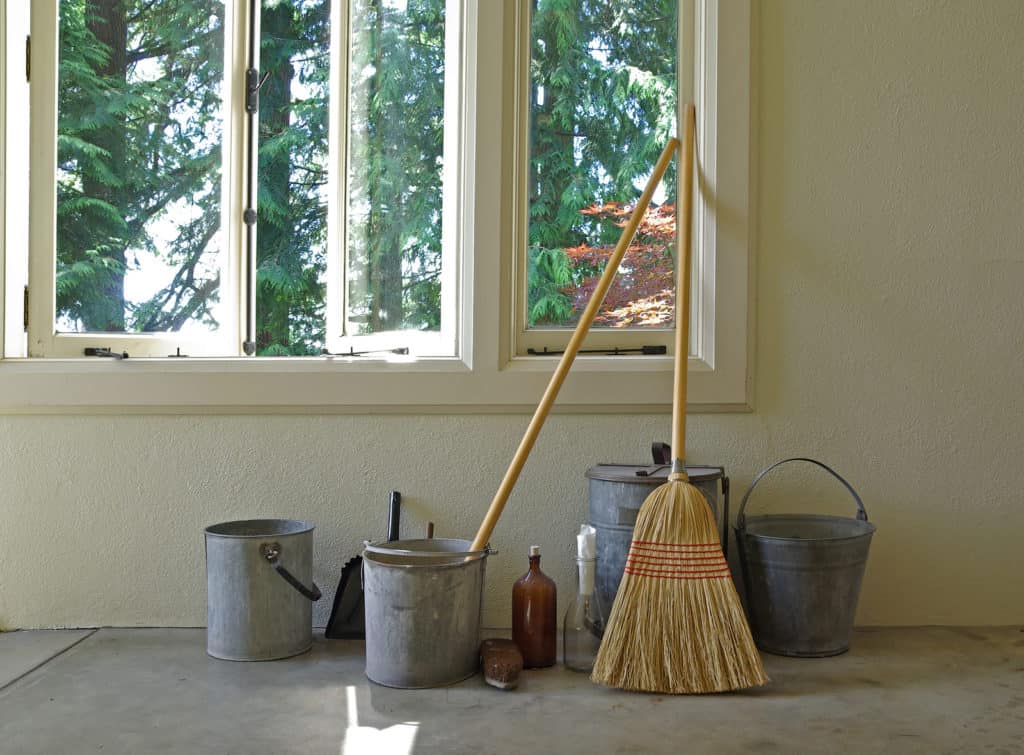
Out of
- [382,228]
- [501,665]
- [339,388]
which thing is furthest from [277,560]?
[382,228]

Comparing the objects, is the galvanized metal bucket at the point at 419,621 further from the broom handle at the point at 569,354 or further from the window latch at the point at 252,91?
the window latch at the point at 252,91

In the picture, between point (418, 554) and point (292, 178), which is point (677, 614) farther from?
point (292, 178)

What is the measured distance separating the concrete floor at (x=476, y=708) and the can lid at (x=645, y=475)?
47 centimetres

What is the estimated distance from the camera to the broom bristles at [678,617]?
85.0 inches

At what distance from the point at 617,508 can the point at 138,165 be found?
66.9 inches

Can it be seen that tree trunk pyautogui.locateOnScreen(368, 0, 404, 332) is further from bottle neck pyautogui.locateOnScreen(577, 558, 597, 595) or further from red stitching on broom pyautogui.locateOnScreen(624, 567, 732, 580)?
red stitching on broom pyautogui.locateOnScreen(624, 567, 732, 580)

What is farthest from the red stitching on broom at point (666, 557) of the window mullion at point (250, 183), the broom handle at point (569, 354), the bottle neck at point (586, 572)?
the window mullion at point (250, 183)

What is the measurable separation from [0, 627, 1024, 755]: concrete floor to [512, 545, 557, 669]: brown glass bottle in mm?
44

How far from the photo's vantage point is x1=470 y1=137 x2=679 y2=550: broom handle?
239 cm

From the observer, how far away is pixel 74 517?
8.86 feet

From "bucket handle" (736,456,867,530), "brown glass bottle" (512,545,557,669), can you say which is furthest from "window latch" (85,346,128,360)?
"bucket handle" (736,456,867,530)

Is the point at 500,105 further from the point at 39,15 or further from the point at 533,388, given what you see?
the point at 39,15

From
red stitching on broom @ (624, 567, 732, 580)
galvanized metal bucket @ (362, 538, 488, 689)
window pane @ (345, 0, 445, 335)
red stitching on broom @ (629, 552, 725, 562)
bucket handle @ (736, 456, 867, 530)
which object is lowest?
galvanized metal bucket @ (362, 538, 488, 689)

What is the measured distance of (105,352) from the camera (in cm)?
274
